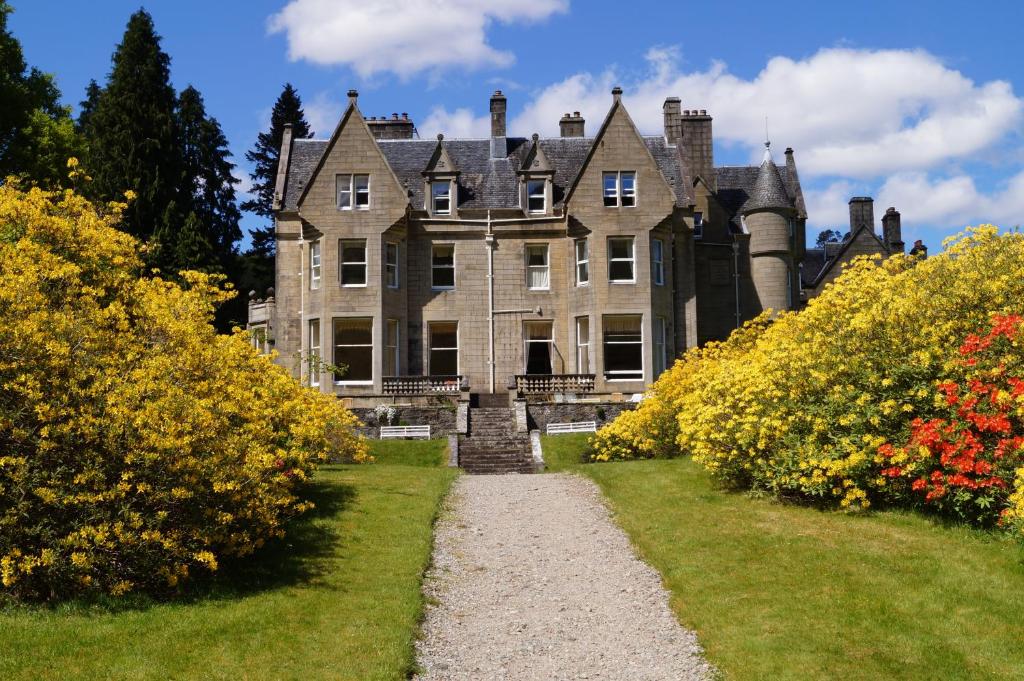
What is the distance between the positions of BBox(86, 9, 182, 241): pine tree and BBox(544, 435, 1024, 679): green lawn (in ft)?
123

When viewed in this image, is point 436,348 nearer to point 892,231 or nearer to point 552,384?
point 552,384

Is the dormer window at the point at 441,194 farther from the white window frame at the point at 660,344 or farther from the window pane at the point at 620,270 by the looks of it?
the white window frame at the point at 660,344

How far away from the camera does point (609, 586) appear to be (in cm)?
1303

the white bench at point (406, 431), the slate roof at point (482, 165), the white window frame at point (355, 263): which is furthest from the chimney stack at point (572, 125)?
the white bench at point (406, 431)

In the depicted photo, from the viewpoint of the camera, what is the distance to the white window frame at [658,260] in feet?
115

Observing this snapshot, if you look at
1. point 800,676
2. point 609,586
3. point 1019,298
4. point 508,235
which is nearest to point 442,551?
point 609,586

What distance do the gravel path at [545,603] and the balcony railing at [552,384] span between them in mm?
14387

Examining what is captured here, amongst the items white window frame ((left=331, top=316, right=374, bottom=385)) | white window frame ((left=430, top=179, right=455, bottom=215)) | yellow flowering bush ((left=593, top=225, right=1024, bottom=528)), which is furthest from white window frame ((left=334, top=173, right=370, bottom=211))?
yellow flowering bush ((left=593, top=225, right=1024, bottom=528))

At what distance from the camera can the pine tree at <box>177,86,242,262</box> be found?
168 ft

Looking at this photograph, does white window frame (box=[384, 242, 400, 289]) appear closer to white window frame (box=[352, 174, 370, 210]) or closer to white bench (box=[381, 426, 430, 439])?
white window frame (box=[352, 174, 370, 210])

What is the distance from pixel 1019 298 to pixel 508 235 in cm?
2302

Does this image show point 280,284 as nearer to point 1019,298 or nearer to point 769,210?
point 769,210

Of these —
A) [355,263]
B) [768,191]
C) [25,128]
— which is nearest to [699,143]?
[768,191]

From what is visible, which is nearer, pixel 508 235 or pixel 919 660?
pixel 919 660
